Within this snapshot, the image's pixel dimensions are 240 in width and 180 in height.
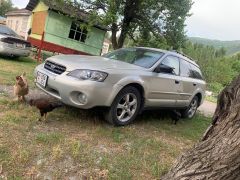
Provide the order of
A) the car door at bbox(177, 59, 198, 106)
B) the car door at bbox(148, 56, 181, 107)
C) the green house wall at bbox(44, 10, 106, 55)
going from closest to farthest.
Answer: the car door at bbox(148, 56, 181, 107)
the car door at bbox(177, 59, 198, 106)
the green house wall at bbox(44, 10, 106, 55)

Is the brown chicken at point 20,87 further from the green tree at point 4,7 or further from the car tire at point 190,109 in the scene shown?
the green tree at point 4,7

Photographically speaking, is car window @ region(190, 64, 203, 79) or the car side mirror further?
car window @ region(190, 64, 203, 79)

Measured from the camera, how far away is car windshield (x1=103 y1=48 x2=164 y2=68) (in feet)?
24.1

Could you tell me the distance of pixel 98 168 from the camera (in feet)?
15.5

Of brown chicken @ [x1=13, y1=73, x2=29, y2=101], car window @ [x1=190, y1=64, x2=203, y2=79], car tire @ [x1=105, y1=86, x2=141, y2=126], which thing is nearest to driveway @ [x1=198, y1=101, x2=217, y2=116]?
car window @ [x1=190, y1=64, x2=203, y2=79]

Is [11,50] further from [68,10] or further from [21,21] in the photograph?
[21,21]

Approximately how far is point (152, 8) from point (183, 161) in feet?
56.1

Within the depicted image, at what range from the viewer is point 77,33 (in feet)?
79.3

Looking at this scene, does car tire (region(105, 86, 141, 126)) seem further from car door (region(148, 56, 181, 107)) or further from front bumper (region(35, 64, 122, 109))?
car door (region(148, 56, 181, 107))

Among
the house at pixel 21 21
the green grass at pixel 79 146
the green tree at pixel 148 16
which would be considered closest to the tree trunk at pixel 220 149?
the green grass at pixel 79 146

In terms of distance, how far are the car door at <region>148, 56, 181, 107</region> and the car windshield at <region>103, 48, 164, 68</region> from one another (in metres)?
0.18

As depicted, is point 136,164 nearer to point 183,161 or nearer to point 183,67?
point 183,161

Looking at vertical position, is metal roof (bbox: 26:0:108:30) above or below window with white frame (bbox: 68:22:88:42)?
above

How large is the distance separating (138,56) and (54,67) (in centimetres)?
185
